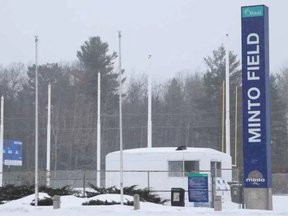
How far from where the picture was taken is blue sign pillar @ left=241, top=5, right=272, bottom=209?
26.1m

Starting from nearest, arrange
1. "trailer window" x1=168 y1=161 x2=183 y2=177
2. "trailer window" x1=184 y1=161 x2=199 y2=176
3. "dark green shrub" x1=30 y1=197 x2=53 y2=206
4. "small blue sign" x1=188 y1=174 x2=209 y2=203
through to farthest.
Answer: "dark green shrub" x1=30 y1=197 x2=53 y2=206, "small blue sign" x1=188 y1=174 x2=209 y2=203, "trailer window" x1=184 y1=161 x2=199 y2=176, "trailer window" x1=168 y1=161 x2=183 y2=177

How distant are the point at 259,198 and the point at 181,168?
26.4ft

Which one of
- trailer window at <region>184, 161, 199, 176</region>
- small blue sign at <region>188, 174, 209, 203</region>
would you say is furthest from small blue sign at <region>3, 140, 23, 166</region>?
small blue sign at <region>188, 174, 209, 203</region>

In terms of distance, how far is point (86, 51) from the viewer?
7350 cm

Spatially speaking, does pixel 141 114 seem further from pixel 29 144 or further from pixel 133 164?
pixel 133 164

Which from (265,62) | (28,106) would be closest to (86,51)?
(28,106)

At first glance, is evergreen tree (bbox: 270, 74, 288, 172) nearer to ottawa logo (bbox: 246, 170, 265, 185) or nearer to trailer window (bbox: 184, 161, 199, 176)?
trailer window (bbox: 184, 161, 199, 176)

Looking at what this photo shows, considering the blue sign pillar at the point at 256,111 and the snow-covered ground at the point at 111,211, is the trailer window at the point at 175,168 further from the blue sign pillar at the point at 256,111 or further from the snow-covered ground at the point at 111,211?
the blue sign pillar at the point at 256,111

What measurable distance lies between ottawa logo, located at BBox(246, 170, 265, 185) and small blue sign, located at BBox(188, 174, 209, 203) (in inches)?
106

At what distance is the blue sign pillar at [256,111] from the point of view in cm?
2611

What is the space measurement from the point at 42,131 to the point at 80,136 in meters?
4.05

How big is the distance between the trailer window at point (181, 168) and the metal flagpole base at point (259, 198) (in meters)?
7.04

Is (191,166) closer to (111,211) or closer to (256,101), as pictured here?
(256,101)

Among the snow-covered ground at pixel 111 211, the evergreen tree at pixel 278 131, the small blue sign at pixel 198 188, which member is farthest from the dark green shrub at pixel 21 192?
the evergreen tree at pixel 278 131
